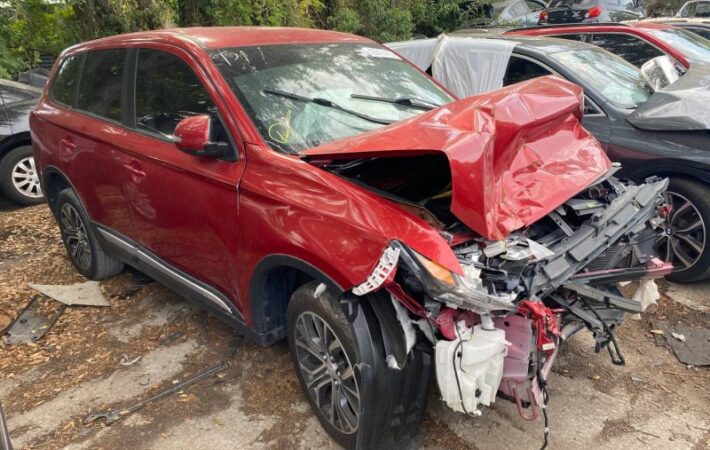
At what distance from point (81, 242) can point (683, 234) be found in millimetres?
4732

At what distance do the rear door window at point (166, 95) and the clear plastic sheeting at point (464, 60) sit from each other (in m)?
3.62

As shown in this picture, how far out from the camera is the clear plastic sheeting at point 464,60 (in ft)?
18.9

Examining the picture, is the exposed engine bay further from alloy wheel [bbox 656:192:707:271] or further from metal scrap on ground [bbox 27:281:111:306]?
metal scrap on ground [bbox 27:281:111:306]

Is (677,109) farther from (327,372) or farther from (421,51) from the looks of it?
(421,51)

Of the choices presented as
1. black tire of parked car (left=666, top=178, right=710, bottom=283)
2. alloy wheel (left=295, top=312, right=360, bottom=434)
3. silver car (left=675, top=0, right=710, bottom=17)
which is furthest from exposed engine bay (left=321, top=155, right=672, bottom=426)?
silver car (left=675, top=0, right=710, bottom=17)

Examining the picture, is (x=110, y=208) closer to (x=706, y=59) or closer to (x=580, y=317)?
(x=580, y=317)

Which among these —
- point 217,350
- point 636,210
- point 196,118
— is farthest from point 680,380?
point 196,118

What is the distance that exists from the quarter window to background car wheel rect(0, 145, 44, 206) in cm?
385

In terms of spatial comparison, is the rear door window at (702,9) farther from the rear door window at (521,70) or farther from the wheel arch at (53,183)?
the wheel arch at (53,183)

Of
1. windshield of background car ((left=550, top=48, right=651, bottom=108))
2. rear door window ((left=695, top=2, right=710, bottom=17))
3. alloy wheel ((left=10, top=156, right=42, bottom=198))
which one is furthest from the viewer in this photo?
rear door window ((left=695, top=2, right=710, bottom=17))

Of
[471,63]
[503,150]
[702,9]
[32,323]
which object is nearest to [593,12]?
[471,63]

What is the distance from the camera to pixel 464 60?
633 cm

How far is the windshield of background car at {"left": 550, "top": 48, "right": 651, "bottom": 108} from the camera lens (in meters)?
4.73

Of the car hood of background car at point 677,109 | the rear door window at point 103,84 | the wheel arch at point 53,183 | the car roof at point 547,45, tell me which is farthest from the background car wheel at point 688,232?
the wheel arch at point 53,183
